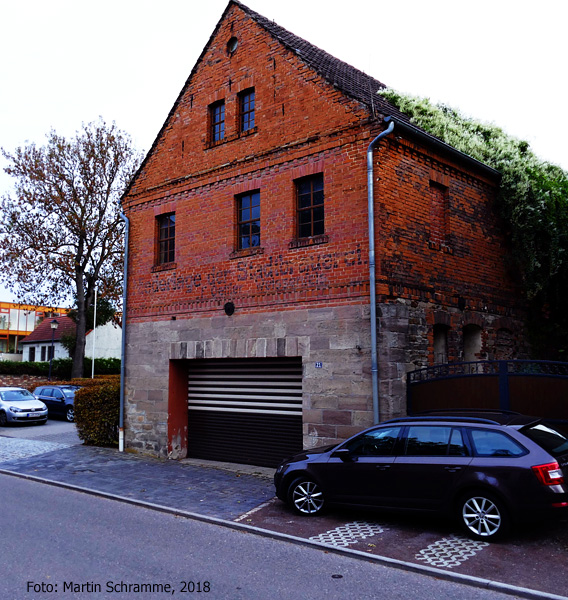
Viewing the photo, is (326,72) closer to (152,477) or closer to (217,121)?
(217,121)

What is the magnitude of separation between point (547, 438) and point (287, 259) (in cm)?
641

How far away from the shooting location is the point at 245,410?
1320cm

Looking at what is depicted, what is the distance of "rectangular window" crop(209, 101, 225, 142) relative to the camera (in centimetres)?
1434

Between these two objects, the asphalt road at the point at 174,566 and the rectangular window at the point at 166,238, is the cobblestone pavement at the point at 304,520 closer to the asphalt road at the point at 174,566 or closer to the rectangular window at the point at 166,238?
the asphalt road at the point at 174,566

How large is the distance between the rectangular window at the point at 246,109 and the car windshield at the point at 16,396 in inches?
670

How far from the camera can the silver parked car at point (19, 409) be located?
23.0 m

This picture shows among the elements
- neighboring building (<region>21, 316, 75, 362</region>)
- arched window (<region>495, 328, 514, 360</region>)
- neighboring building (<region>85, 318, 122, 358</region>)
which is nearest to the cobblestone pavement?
arched window (<region>495, 328, 514, 360</region>)

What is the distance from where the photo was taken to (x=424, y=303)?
38.2 ft

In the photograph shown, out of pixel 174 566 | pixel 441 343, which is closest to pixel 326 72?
pixel 441 343

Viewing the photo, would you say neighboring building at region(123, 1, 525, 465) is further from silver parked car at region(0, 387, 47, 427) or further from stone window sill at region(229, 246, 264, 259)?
silver parked car at region(0, 387, 47, 427)

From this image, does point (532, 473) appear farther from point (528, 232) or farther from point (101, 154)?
point (101, 154)

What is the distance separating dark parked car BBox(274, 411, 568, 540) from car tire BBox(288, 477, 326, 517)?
2cm

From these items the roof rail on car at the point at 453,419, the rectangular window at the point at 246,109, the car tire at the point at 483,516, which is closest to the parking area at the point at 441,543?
the car tire at the point at 483,516

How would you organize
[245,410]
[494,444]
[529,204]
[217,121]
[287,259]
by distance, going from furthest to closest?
[217,121] < [529,204] < [245,410] < [287,259] < [494,444]
